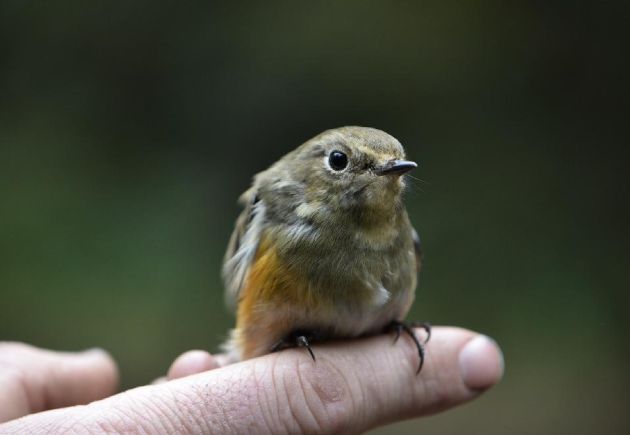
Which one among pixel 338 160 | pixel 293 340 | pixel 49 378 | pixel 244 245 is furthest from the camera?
pixel 49 378

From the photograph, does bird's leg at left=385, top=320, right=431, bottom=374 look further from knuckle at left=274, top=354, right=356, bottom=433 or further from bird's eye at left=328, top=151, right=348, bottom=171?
bird's eye at left=328, top=151, right=348, bottom=171

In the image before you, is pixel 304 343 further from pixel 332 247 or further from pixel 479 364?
pixel 479 364

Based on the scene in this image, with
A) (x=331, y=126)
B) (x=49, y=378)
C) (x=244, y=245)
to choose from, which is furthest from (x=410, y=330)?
(x=331, y=126)

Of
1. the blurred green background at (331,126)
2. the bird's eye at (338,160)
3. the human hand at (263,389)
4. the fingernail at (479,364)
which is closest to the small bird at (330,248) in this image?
the bird's eye at (338,160)

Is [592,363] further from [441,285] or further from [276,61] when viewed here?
[276,61]

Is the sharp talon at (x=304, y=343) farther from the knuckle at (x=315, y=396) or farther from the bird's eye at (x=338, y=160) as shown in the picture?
the bird's eye at (x=338, y=160)

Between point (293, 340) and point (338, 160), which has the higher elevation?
point (338, 160)

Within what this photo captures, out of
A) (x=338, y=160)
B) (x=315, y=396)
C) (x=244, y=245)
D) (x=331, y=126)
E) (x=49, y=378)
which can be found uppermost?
(x=331, y=126)
